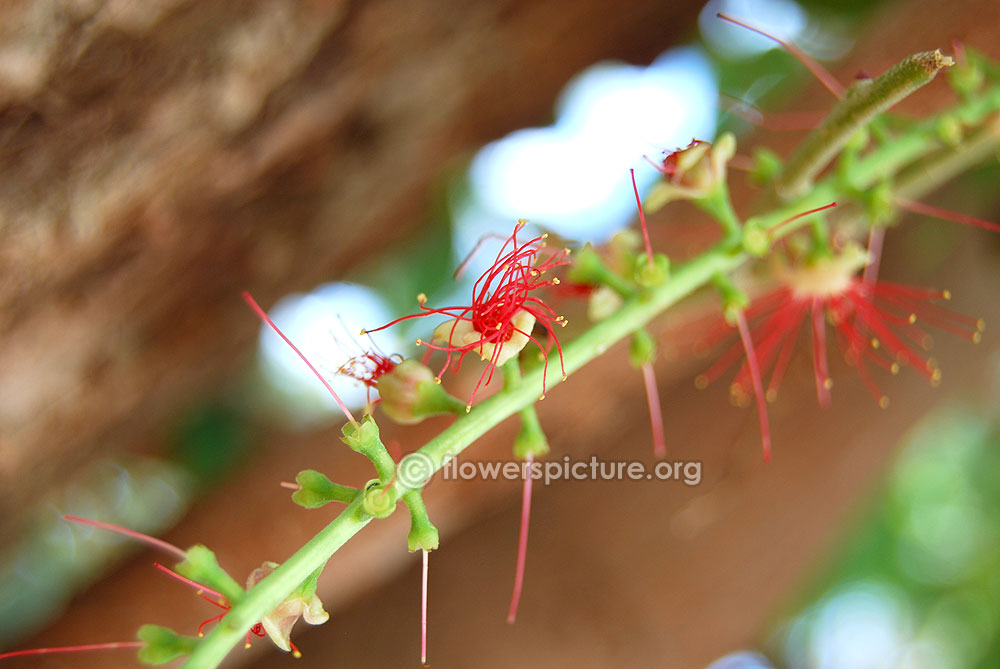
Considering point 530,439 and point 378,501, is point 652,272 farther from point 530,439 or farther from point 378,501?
point 378,501

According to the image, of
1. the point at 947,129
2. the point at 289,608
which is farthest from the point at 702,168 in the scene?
the point at 289,608

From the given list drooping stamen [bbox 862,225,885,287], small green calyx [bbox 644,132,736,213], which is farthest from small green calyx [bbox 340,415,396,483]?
drooping stamen [bbox 862,225,885,287]

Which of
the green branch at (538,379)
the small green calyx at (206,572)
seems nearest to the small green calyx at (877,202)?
the green branch at (538,379)

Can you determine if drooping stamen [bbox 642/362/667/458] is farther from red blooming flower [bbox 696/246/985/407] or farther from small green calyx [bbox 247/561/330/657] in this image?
small green calyx [bbox 247/561/330/657]

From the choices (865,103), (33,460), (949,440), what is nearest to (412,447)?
(33,460)

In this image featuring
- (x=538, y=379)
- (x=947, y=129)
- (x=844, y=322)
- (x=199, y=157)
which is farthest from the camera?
(x=844, y=322)

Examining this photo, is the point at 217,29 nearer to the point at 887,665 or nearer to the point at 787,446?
the point at 787,446

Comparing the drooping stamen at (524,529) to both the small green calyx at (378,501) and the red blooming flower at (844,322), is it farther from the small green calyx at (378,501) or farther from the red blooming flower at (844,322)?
the red blooming flower at (844,322)
